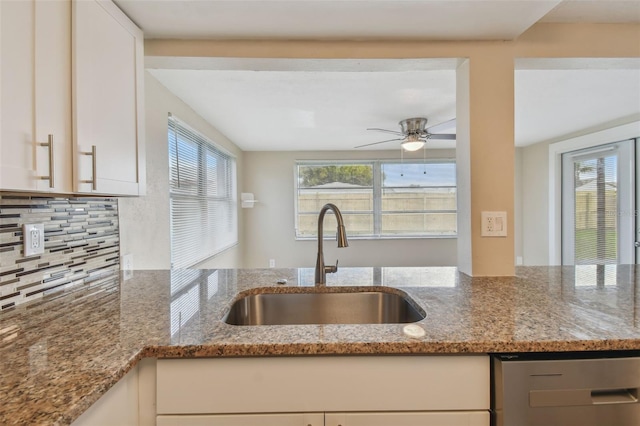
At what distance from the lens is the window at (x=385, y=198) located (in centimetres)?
519

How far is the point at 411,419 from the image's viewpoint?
2.58ft

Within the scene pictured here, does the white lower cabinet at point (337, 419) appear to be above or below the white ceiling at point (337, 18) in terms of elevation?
below

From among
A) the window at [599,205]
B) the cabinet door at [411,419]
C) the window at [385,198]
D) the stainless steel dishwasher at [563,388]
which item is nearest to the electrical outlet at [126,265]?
the cabinet door at [411,419]

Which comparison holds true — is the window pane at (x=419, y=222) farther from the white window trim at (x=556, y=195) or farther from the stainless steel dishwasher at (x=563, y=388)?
the stainless steel dishwasher at (x=563, y=388)

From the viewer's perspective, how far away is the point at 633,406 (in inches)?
30.9

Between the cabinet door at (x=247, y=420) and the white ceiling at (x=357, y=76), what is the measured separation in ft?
4.64

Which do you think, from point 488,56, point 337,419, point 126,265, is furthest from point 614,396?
point 126,265

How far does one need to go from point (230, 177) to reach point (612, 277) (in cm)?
406

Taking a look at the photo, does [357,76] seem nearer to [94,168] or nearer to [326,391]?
[94,168]

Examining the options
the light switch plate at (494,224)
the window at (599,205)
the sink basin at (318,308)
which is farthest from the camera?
the window at (599,205)

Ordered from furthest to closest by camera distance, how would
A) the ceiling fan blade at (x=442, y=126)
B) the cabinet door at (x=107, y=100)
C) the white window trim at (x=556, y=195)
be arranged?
the white window trim at (x=556, y=195)
the ceiling fan blade at (x=442, y=126)
the cabinet door at (x=107, y=100)

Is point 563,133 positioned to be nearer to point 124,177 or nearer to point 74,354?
point 124,177

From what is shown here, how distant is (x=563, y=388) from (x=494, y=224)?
2.71ft

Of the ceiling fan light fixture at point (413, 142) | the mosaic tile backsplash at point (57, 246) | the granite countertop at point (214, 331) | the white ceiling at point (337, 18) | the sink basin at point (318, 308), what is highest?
the white ceiling at point (337, 18)
